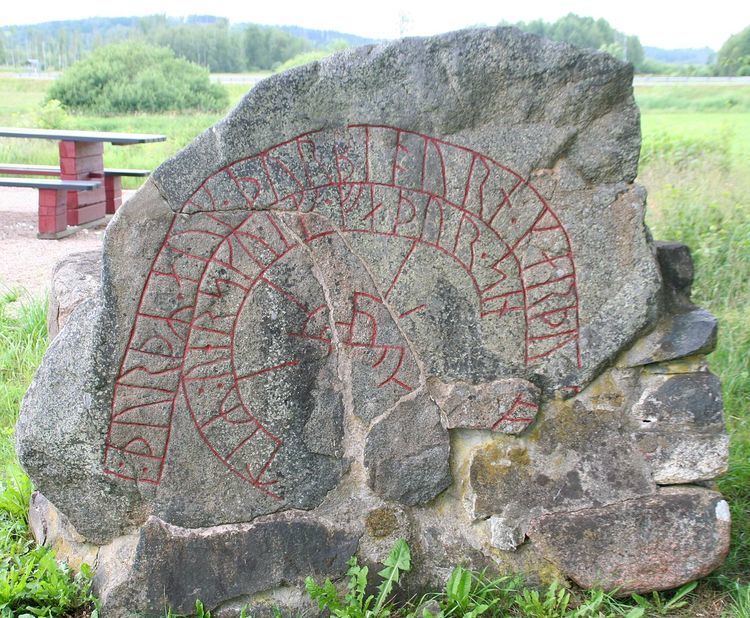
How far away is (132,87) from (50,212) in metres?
15.7

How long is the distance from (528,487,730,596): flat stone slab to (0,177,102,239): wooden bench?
5.36m

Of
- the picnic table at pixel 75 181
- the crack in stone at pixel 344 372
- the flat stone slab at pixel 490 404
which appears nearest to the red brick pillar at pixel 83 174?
the picnic table at pixel 75 181

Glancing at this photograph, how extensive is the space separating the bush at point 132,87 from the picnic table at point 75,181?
1251 cm

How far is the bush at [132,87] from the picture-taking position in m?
20.7

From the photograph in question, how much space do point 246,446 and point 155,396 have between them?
0.95 ft

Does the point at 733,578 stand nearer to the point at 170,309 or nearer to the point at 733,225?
the point at 170,309

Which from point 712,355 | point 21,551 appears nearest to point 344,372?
point 21,551

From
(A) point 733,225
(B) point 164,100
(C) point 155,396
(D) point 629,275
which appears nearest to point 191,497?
(C) point 155,396

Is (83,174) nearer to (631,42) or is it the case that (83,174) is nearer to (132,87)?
(132,87)

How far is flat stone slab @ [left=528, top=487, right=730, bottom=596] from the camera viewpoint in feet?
7.76

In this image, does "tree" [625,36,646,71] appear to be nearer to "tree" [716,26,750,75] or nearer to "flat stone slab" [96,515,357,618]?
"tree" [716,26,750,75]

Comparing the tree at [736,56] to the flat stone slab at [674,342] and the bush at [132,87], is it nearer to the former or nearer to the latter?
the bush at [132,87]

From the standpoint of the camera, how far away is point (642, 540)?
7.84ft

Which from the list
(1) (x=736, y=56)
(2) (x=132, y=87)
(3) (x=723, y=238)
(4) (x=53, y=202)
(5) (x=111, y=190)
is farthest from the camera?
(2) (x=132, y=87)
